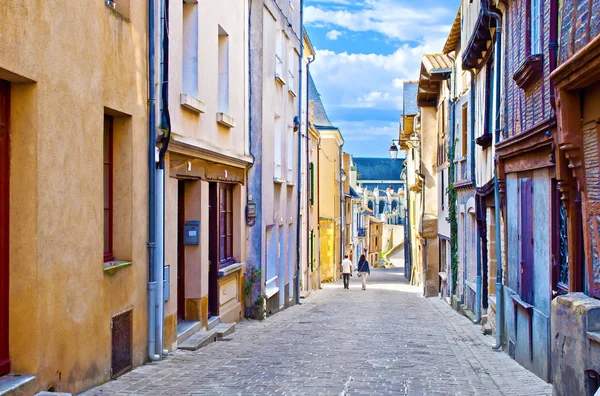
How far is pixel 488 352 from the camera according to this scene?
443 inches

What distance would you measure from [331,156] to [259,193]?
22766 mm

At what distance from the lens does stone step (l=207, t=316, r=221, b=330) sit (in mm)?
12096

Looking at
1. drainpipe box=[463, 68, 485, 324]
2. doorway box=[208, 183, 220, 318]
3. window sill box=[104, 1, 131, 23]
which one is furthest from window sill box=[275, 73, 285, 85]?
window sill box=[104, 1, 131, 23]

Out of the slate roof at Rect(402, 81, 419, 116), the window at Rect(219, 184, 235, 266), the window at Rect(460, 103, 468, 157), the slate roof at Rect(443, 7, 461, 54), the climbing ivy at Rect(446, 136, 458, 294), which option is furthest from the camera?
the slate roof at Rect(402, 81, 419, 116)

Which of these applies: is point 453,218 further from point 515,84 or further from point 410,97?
point 410,97

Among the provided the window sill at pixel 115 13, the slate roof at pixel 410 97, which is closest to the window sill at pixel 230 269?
the window sill at pixel 115 13

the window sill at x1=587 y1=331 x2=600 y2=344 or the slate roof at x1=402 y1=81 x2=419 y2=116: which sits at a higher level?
the slate roof at x1=402 y1=81 x2=419 y2=116

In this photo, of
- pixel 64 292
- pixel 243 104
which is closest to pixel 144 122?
pixel 64 292

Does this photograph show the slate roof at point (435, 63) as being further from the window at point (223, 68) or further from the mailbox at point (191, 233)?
the mailbox at point (191, 233)

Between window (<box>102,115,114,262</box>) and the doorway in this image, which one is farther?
the doorway

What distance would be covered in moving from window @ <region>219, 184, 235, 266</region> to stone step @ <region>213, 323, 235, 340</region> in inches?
53.3

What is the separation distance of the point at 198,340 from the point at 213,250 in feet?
7.75

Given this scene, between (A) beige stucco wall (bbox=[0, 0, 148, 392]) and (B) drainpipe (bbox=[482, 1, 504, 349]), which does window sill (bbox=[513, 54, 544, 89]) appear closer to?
(B) drainpipe (bbox=[482, 1, 504, 349])

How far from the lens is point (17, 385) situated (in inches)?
224
